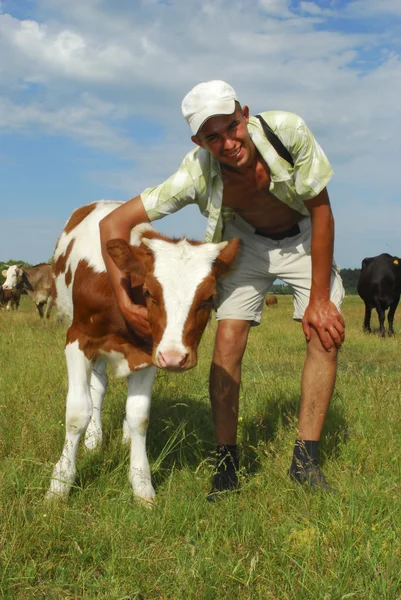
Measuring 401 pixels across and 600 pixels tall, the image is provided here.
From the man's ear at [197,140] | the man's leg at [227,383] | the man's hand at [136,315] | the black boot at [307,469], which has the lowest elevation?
the black boot at [307,469]

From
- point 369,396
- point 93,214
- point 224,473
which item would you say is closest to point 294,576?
point 224,473

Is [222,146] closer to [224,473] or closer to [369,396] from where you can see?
[224,473]

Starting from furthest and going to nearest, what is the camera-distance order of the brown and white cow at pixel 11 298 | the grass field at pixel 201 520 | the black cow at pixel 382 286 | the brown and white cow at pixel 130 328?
the brown and white cow at pixel 11 298, the black cow at pixel 382 286, the brown and white cow at pixel 130 328, the grass field at pixel 201 520

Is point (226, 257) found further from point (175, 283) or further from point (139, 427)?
point (139, 427)

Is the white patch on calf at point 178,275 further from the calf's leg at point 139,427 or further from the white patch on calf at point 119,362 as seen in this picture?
the calf's leg at point 139,427

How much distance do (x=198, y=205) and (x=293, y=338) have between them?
28.7 feet

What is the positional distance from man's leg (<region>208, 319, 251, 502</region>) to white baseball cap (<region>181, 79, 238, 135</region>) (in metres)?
1.40

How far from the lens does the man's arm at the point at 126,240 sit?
3.79m

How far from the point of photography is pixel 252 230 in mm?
4324

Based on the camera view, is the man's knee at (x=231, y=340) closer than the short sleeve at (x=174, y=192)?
No

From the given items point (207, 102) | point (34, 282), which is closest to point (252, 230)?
point (207, 102)

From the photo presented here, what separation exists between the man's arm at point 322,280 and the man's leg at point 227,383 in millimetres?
506

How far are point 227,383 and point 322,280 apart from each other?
3.16 ft

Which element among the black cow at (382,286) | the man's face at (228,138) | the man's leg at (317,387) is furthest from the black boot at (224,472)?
the black cow at (382,286)
